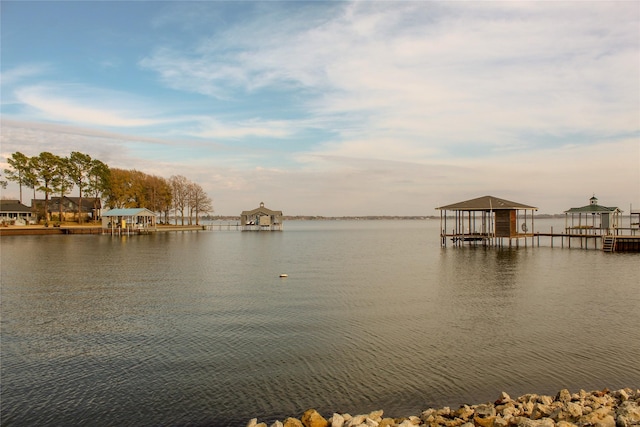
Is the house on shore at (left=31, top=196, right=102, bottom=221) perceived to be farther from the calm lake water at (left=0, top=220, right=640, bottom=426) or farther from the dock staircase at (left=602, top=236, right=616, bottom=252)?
the dock staircase at (left=602, top=236, right=616, bottom=252)

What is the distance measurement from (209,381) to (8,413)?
4.01 meters

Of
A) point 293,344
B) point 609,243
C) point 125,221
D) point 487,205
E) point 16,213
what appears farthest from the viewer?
point 16,213

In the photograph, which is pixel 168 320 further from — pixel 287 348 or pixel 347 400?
pixel 347 400

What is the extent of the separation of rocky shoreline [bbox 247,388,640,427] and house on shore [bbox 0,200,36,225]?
92.4m

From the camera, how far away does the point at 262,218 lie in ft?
333

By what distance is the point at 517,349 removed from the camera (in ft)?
43.9

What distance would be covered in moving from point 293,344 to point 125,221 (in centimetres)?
7519

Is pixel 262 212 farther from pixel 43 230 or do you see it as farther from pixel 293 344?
pixel 293 344

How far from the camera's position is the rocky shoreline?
7637 millimetres

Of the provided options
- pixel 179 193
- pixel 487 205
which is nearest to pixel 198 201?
pixel 179 193

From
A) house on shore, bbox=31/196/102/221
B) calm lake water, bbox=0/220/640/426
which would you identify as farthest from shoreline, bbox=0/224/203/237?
calm lake water, bbox=0/220/640/426

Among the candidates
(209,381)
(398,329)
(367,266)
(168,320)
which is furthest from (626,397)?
(367,266)

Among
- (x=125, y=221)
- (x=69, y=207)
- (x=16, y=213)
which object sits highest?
(x=69, y=207)

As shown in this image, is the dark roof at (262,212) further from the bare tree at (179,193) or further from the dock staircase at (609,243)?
the dock staircase at (609,243)
